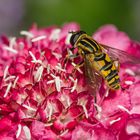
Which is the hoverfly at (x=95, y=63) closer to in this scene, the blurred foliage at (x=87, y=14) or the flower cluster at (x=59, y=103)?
the flower cluster at (x=59, y=103)

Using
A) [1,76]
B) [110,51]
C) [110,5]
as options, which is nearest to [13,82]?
[1,76]

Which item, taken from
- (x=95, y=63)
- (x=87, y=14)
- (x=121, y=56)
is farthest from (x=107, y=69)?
(x=87, y=14)

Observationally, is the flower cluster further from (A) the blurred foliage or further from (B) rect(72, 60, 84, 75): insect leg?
(A) the blurred foliage

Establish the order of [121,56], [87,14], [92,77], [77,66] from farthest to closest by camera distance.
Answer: [87,14]
[121,56]
[77,66]
[92,77]

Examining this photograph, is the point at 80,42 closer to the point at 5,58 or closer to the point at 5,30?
the point at 5,58

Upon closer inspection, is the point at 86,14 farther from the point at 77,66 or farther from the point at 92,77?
the point at 92,77

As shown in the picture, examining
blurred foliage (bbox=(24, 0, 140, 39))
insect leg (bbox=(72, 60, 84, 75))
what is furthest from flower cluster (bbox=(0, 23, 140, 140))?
blurred foliage (bbox=(24, 0, 140, 39))
